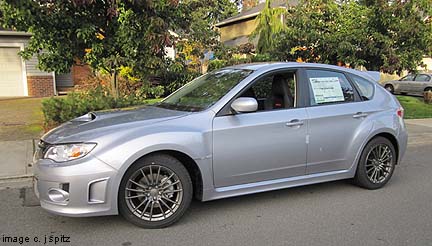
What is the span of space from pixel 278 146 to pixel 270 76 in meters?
0.90

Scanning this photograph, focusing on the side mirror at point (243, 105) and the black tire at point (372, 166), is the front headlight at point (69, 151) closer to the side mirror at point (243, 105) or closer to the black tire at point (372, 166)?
the side mirror at point (243, 105)

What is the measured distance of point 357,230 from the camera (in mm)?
3848

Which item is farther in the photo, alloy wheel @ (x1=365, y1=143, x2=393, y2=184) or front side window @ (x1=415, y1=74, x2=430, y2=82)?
front side window @ (x1=415, y1=74, x2=430, y2=82)

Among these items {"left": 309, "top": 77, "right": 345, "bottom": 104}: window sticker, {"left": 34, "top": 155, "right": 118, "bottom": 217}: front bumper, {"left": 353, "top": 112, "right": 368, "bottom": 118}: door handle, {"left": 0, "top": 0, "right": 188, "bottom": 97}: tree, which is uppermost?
{"left": 0, "top": 0, "right": 188, "bottom": 97}: tree

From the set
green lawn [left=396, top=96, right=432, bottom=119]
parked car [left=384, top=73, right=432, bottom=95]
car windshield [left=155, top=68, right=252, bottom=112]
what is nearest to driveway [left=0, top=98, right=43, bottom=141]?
car windshield [left=155, top=68, right=252, bottom=112]

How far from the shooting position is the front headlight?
11.8 ft

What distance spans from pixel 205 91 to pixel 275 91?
34.3 inches

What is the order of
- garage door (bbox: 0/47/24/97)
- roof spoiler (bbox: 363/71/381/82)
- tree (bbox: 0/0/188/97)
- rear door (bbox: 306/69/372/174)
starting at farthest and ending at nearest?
garage door (bbox: 0/47/24/97), tree (bbox: 0/0/188/97), roof spoiler (bbox: 363/71/381/82), rear door (bbox: 306/69/372/174)

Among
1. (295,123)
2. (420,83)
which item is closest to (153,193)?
(295,123)

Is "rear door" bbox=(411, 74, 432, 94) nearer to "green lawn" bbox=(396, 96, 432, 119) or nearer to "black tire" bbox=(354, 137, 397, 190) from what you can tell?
"green lawn" bbox=(396, 96, 432, 119)

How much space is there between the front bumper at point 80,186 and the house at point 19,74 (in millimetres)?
14705

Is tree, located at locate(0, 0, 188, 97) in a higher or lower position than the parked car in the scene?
higher

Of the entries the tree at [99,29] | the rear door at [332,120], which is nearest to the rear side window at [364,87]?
the rear door at [332,120]

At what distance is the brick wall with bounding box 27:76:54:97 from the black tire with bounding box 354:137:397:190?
15829 millimetres
